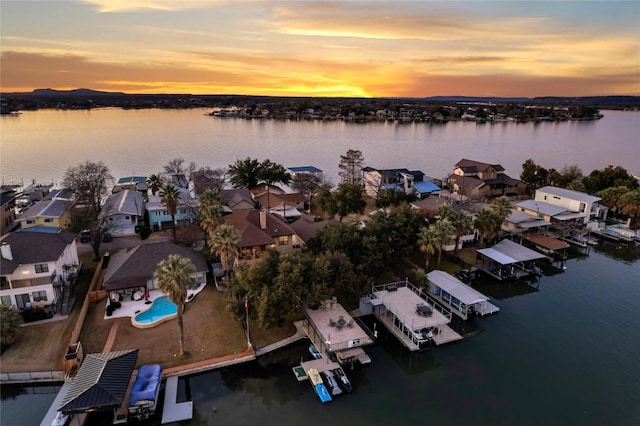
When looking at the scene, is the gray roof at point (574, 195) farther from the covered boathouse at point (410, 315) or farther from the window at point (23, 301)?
the window at point (23, 301)

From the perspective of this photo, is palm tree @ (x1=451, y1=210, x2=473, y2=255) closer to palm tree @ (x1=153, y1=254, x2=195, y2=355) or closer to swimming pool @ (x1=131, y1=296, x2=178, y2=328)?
palm tree @ (x1=153, y1=254, x2=195, y2=355)

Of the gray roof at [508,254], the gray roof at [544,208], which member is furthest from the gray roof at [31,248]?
the gray roof at [544,208]

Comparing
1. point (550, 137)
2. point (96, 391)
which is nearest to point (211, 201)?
point (96, 391)

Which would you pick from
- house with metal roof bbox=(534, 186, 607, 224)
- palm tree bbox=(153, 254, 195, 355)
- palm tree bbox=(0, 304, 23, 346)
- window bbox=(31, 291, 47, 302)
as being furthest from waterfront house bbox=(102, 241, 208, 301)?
house with metal roof bbox=(534, 186, 607, 224)

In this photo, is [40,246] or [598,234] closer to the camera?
[40,246]

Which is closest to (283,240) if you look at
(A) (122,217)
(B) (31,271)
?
(B) (31,271)

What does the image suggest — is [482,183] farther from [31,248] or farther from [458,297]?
[31,248]

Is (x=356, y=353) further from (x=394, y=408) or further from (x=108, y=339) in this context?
(x=108, y=339)
